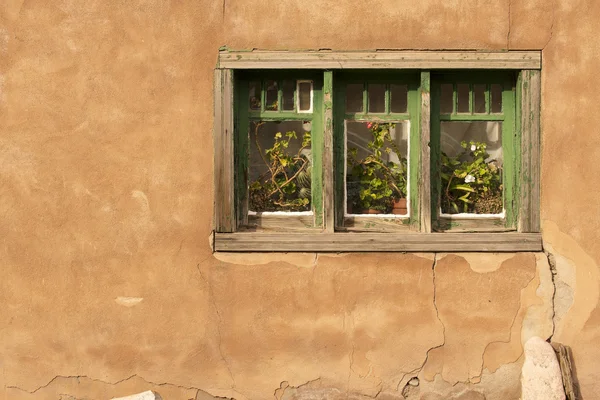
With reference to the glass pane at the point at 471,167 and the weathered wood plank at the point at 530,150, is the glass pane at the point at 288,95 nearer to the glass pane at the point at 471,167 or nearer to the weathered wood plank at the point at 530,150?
the glass pane at the point at 471,167

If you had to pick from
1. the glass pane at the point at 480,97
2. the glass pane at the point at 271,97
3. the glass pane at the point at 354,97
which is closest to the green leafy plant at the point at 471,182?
the glass pane at the point at 480,97

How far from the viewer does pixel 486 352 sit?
16.8 ft

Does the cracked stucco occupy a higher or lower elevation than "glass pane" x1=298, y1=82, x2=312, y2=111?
lower

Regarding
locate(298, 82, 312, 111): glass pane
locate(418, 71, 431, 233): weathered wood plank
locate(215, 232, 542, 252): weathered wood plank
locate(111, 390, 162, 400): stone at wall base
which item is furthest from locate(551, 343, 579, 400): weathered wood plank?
locate(111, 390, 162, 400): stone at wall base

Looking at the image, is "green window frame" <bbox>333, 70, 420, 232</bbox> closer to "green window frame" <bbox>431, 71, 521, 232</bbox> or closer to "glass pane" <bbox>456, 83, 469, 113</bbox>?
"green window frame" <bbox>431, 71, 521, 232</bbox>

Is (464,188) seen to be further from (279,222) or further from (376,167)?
(279,222)

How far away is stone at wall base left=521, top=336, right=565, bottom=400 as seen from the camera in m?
4.93

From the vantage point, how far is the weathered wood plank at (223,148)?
16.7ft

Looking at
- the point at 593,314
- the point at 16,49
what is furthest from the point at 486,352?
the point at 16,49

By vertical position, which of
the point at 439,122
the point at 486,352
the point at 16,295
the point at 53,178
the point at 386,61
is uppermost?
the point at 386,61

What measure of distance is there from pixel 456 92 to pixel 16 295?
3326mm

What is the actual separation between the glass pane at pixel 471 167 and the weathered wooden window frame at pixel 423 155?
0.24 metres

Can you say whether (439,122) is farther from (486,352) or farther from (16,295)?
(16,295)

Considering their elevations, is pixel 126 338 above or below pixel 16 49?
below
